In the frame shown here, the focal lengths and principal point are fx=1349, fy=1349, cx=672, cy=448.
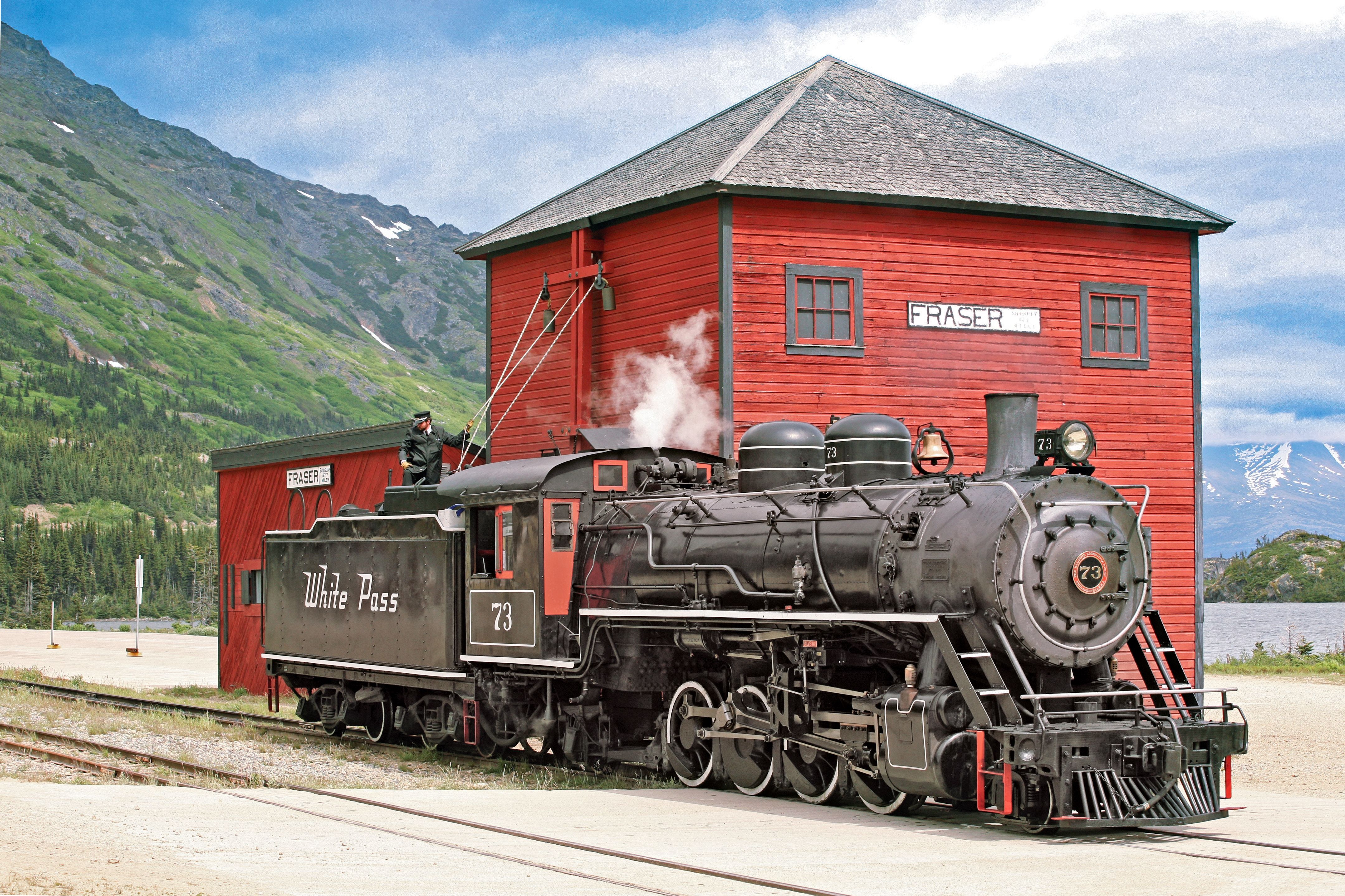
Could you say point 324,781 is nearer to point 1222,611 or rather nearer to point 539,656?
point 539,656

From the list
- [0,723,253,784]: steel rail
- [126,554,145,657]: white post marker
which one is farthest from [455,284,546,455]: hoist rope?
[126,554,145,657]: white post marker

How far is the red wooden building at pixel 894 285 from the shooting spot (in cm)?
1858

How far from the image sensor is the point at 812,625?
1086cm

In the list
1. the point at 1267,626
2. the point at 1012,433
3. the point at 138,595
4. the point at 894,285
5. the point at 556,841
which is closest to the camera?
the point at 556,841

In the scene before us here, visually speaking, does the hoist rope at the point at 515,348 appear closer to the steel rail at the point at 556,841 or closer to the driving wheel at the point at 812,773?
the steel rail at the point at 556,841

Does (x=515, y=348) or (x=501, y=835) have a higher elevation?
(x=515, y=348)

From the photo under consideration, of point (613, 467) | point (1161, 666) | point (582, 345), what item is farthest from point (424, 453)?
point (1161, 666)

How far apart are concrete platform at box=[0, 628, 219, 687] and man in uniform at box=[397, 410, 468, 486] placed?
1341 centimetres

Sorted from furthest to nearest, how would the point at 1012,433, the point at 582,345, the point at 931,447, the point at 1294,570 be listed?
the point at 1294,570
the point at 582,345
the point at 931,447
the point at 1012,433

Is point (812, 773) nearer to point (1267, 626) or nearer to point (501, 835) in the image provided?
point (501, 835)

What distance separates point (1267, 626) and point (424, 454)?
64795mm

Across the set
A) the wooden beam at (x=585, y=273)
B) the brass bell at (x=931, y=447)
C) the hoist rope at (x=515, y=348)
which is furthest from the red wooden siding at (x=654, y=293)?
the brass bell at (x=931, y=447)

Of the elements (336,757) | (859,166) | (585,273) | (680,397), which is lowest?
(336,757)

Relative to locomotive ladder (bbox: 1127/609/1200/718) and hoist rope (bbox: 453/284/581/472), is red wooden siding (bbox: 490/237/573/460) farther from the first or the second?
locomotive ladder (bbox: 1127/609/1200/718)
